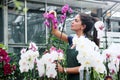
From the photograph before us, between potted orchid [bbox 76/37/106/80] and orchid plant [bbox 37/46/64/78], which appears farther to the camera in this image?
orchid plant [bbox 37/46/64/78]

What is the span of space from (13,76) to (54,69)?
2.15 metres

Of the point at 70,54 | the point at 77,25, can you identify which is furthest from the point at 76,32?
the point at 70,54

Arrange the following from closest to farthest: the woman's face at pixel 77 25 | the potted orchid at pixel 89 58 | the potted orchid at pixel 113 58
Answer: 1. the potted orchid at pixel 89 58
2. the potted orchid at pixel 113 58
3. the woman's face at pixel 77 25

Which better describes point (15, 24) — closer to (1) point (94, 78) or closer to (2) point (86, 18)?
(2) point (86, 18)

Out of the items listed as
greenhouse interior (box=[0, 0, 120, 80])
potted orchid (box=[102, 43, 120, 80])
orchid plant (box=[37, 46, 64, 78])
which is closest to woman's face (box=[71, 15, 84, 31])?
greenhouse interior (box=[0, 0, 120, 80])

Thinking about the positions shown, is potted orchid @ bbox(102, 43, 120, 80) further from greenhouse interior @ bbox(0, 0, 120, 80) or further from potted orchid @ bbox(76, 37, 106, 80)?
potted orchid @ bbox(76, 37, 106, 80)

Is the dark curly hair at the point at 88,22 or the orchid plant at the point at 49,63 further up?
the dark curly hair at the point at 88,22

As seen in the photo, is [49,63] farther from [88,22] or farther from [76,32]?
[88,22]

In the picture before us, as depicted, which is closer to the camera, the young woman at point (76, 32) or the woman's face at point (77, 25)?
the young woman at point (76, 32)

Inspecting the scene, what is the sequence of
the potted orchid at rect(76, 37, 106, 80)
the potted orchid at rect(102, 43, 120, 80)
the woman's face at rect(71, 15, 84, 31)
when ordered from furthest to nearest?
1. the woman's face at rect(71, 15, 84, 31)
2. the potted orchid at rect(102, 43, 120, 80)
3. the potted orchid at rect(76, 37, 106, 80)

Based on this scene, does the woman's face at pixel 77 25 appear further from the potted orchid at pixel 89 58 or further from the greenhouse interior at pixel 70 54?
the potted orchid at pixel 89 58

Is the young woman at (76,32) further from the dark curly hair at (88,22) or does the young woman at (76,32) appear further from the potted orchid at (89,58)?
the potted orchid at (89,58)

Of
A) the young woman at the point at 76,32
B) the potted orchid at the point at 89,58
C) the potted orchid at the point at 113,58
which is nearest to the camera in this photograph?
the potted orchid at the point at 89,58

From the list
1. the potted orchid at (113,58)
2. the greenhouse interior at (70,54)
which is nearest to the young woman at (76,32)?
the greenhouse interior at (70,54)
